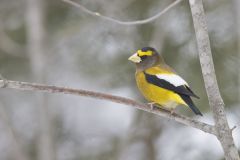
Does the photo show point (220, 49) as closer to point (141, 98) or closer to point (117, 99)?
point (141, 98)


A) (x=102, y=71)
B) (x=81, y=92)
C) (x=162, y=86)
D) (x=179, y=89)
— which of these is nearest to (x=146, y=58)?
(x=162, y=86)

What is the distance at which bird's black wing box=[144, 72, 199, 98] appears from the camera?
3547mm

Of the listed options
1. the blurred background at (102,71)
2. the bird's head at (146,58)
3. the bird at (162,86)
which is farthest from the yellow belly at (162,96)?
the blurred background at (102,71)

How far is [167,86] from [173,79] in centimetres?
7

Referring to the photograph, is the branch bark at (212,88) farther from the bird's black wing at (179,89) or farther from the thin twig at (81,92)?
the bird's black wing at (179,89)

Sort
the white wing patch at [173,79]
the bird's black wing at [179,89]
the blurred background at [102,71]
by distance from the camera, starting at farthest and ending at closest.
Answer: the blurred background at [102,71] → the white wing patch at [173,79] → the bird's black wing at [179,89]

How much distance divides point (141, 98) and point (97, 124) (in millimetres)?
1770

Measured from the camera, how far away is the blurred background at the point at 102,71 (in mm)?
5965

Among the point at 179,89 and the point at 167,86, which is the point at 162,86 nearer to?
the point at 167,86

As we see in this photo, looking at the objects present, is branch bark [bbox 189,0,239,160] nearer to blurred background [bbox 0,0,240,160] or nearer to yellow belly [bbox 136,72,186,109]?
yellow belly [bbox 136,72,186,109]

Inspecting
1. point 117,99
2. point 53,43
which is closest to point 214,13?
point 53,43

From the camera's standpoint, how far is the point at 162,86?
3.75 m

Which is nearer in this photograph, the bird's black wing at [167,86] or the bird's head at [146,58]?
the bird's black wing at [167,86]

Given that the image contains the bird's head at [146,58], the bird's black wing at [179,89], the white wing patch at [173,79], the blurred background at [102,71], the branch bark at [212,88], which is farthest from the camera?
the blurred background at [102,71]
